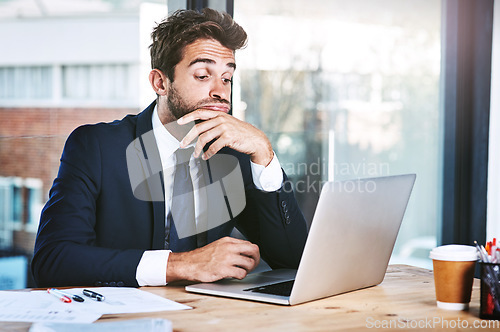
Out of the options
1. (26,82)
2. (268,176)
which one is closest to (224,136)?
(268,176)

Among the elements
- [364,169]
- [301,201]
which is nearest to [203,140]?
[301,201]

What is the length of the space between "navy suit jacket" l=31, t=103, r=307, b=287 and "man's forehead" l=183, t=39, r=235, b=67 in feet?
0.83

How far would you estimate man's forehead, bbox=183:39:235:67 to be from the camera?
1.98 meters

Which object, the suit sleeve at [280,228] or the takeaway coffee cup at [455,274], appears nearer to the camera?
the takeaway coffee cup at [455,274]

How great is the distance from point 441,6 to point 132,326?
2.99m

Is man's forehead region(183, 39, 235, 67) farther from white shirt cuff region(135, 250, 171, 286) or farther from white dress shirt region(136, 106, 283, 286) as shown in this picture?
white shirt cuff region(135, 250, 171, 286)

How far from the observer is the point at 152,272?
4.65ft

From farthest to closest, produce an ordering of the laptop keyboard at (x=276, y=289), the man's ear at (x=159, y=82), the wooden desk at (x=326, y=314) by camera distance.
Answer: the man's ear at (x=159, y=82), the laptop keyboard at (x=276, y=289), the wooden desk at (x=326, y=314)

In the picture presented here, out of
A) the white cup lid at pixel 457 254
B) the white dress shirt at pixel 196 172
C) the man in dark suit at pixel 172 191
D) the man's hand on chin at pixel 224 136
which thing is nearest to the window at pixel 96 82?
the man in dark suit at pixel 172 191

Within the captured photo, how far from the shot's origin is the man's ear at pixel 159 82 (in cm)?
206

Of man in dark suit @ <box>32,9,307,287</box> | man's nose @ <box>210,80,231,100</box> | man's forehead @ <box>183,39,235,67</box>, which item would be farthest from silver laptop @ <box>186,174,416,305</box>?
man's forehead @ <box>183,39,235,67</box>

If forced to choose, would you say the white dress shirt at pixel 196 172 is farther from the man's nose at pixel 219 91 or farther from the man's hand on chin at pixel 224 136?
the man's nose at pixel 219 91

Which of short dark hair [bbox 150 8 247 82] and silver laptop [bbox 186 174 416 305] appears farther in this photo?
short dark hair [bbox 150 8 247 82]

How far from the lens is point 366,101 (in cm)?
339
